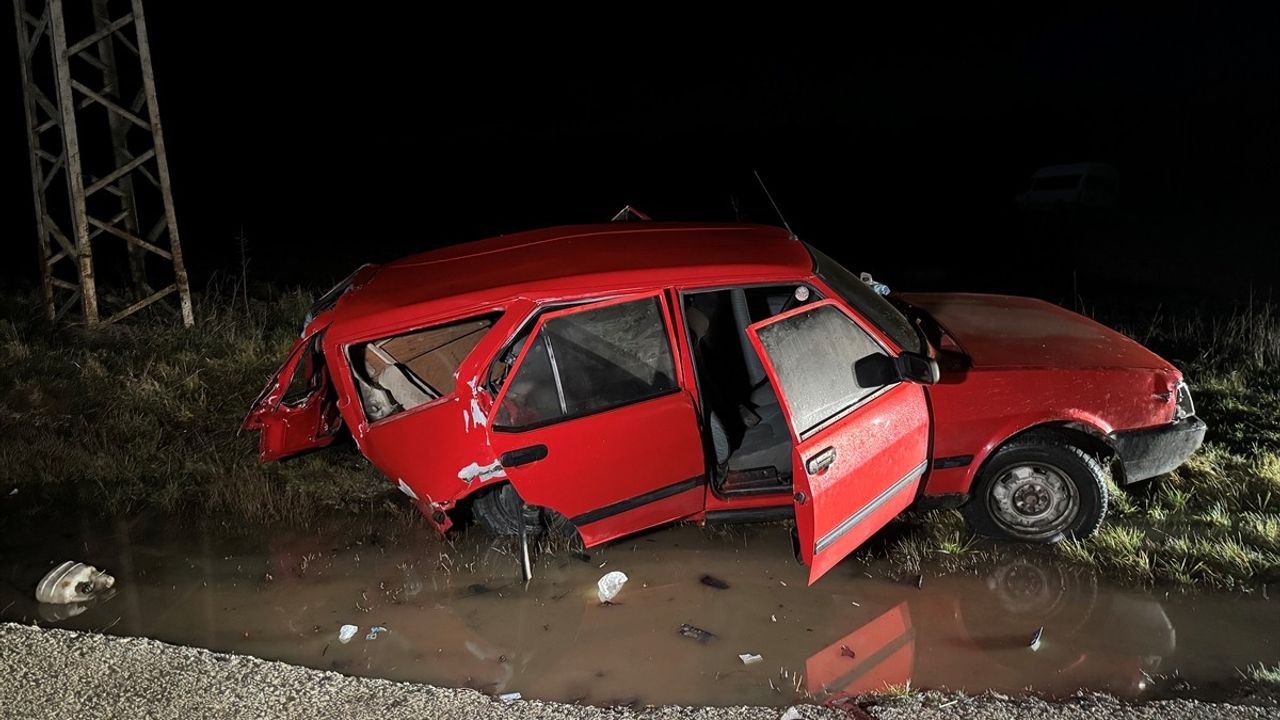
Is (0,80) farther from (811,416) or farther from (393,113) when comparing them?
(811,416)

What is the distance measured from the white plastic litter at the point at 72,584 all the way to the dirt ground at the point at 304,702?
0.67m

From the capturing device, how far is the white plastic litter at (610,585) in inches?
202

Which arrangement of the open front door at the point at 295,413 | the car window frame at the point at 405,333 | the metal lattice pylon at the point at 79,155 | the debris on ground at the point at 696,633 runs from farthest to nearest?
the metal lattice pylon at the point at 79,155
the open front door at the point at 295,413
the car window frame at the point at 405,333
the debris on ground at the point at 696,633

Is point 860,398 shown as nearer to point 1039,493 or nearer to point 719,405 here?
point 719,405

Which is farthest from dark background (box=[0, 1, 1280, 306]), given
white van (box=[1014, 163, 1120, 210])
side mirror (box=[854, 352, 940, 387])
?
side mirror (box=[854, 352, 940, 387])

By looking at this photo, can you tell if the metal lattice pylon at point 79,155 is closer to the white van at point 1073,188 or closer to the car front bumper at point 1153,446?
the car front bumper at point 1153,446

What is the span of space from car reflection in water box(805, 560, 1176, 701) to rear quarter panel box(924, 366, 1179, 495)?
2.03 feet

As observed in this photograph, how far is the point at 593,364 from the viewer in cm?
494

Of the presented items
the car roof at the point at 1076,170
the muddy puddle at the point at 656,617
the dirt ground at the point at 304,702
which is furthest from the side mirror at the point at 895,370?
the car roof at the point at 1076,170

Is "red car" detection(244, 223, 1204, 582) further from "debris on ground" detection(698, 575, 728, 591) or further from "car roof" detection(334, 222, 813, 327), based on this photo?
"debris on ground" detection(698, 575, 728, 591)

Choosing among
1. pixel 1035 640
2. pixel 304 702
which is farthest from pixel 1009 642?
pixel 304 702

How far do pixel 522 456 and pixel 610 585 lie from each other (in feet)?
2.85

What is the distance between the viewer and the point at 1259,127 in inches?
1226

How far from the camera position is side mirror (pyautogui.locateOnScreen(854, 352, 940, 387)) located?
4664mm
